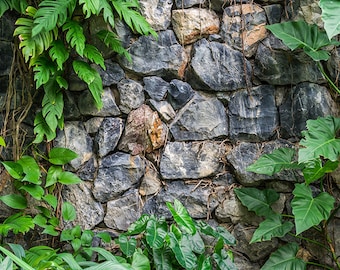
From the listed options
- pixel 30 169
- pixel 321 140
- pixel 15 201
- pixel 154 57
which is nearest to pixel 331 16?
pixel 321 140

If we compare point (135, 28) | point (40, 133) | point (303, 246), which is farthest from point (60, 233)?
point (303, 246)

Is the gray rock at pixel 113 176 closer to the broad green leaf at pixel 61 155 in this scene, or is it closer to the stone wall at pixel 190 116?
the stone wall at pixel 190 116

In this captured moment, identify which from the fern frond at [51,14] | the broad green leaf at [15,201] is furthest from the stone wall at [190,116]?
the fern frond at [51,14]

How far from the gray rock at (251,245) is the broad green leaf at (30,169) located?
1.05 meters

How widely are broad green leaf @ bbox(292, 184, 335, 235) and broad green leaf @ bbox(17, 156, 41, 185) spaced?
122cm

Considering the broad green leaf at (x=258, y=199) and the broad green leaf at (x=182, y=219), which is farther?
the broad green leaf at (x=258, y=199)

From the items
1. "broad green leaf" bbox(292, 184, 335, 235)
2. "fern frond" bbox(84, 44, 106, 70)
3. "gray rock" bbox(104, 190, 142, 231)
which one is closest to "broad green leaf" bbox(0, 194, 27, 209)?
"gray rock" bbox(104, 190, 142, 231)

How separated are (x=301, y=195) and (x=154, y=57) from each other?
1.01 m

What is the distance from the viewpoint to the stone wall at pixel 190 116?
85.1 inches

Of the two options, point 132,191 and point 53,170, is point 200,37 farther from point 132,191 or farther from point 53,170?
point 53,170

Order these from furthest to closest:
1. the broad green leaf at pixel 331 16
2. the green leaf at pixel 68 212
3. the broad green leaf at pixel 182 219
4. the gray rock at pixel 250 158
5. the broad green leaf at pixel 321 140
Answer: the gray rock at pixel 250 158 → the green leaf at pixel 68 212 → the broad green leaf at pixel 182 219 → the broad green leaf at pixel 321 140 → the broad green leaf at pixel 331 16

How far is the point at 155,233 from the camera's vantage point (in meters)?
A: 1.90

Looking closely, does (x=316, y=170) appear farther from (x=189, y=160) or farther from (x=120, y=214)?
(x=120, y=214)

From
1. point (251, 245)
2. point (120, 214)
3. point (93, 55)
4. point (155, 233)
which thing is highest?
point (93, 55)
